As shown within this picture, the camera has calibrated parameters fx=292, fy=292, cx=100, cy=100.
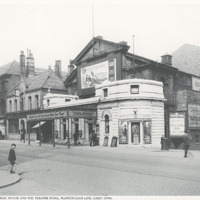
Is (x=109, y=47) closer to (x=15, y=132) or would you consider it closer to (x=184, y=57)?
(x=184, y=57)

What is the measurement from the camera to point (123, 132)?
2988cm

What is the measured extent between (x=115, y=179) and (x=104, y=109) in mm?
20328

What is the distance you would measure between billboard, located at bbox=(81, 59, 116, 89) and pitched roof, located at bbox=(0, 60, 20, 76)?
1910 centimetres

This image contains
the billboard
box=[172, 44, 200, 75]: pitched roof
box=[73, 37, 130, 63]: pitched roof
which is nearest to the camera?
box=[73, 37, 130, 63]: pitched roof

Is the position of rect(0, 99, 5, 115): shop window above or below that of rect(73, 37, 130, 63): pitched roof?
below

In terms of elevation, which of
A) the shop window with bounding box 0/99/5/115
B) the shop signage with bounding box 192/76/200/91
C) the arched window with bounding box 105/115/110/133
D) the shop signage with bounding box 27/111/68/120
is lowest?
the arched window with bounding box 105/115/110/133

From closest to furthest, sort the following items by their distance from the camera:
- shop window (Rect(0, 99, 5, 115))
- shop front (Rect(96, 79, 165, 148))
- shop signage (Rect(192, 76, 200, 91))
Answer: shop front (Rect(96, 79, 165, 148)), shop signage (Rect(192, 76, 200, 91)), shop window (Rect(0, 99, 5, 115))

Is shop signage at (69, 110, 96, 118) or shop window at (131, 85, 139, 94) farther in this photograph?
shop window at (131, 85, 139, 94)

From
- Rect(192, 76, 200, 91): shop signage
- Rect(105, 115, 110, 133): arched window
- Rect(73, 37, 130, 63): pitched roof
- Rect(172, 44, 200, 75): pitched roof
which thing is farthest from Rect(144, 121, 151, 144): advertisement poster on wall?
Rect(172, 44, 200, 75): pitched roof

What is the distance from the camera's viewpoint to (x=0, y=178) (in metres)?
12.3

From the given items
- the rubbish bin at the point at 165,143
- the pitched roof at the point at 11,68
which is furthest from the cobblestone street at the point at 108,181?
the pitched roof at the point at 11,68

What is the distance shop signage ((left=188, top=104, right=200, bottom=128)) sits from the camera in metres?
35.7

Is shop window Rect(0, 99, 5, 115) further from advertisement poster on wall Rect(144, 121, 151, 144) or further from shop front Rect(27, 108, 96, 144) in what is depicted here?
→ advertisement poster on wall Rect(144, 121, 151, 144)

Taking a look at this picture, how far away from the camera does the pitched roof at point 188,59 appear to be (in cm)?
4641
